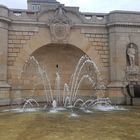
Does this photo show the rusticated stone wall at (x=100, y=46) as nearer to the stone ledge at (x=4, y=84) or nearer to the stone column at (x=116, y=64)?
the stone column at (x=116, y=64)

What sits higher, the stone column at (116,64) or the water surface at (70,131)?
the stone column at (116,64)

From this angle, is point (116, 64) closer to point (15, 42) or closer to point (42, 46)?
point (42, 46)

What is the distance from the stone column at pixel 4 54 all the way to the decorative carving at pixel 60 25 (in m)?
2.67

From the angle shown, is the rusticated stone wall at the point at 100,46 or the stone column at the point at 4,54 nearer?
the stone column at the point at 4,54

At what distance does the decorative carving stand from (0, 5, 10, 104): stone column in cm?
267

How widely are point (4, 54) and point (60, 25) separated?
3710 millimetres

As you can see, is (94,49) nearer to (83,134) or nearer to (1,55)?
(1,55)

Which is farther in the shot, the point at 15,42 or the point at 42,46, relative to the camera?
the point at 42,46

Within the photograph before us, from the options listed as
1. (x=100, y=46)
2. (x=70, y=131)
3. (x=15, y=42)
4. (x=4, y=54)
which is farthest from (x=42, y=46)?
(x=70, y=131)

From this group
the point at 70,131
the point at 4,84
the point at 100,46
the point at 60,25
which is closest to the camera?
the point at 70,131

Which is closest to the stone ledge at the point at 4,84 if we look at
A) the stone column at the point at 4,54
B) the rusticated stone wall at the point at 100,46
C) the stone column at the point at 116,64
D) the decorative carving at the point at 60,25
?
the stone column at the point at 4,54

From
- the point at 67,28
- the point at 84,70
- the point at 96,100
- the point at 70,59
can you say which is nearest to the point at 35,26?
the point at 67,28

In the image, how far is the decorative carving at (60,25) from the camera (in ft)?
53.2

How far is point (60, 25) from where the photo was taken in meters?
16.2
